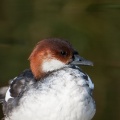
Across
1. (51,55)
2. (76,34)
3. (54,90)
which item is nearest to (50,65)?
(51,55)

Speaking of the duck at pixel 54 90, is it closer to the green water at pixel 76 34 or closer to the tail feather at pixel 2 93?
the tail feather at pixel 2 93

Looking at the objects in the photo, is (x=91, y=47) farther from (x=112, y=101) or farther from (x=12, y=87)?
(x=12, y=87)

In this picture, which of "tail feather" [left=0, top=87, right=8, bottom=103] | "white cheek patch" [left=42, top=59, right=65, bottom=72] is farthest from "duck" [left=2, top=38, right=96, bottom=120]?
"tail feather" [left=0, top=87, right=8, bottom=103]

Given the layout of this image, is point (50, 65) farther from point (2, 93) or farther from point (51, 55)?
point (2, 93)

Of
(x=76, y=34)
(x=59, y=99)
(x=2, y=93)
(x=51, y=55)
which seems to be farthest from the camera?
(x=76, y=34)

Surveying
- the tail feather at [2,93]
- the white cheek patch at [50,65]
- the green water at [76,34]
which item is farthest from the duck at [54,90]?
the green water at [76,34]

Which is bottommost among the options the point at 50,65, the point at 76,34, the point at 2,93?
the point at 2,93

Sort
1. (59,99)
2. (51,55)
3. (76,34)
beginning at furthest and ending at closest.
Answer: (76,34) < (51,55) < (59,99)
